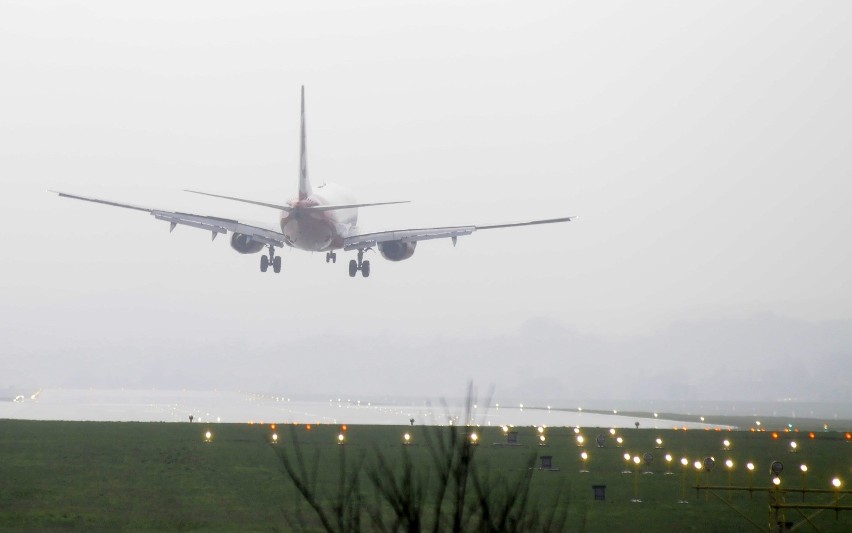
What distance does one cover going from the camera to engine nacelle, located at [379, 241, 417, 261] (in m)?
95.8

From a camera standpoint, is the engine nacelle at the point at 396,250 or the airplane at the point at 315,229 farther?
the engine nacelle at the point at 396,250

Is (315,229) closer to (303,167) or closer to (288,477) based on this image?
(303,167)

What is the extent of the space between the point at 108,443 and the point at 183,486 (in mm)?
19370

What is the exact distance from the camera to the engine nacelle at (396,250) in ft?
314

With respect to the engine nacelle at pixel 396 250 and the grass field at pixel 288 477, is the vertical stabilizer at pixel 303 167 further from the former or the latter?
the grass field at pixel 288 477

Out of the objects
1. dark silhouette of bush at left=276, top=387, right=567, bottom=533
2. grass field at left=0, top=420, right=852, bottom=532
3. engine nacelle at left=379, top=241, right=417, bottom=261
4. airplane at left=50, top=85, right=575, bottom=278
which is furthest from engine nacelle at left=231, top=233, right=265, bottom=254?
dark silhouette of bush at left=276, top=387, right=567, bottom=533

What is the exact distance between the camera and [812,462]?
3150 inches

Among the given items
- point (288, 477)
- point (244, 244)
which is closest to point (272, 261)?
point (244, 244)

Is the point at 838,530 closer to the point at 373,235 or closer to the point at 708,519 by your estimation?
the point at 708,519

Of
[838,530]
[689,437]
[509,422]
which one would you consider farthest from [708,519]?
[509,422]

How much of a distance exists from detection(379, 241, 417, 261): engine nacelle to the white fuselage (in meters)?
4.49

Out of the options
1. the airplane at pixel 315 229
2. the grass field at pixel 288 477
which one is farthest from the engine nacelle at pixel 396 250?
the grass field at pixel 288 477

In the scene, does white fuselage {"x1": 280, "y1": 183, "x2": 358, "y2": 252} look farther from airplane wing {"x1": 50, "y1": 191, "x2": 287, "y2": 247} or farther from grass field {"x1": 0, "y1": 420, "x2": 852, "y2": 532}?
grass field {"x1": 0, "y1": 420, "x2": 852, "y2": 532}

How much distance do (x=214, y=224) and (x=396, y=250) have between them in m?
15.3
